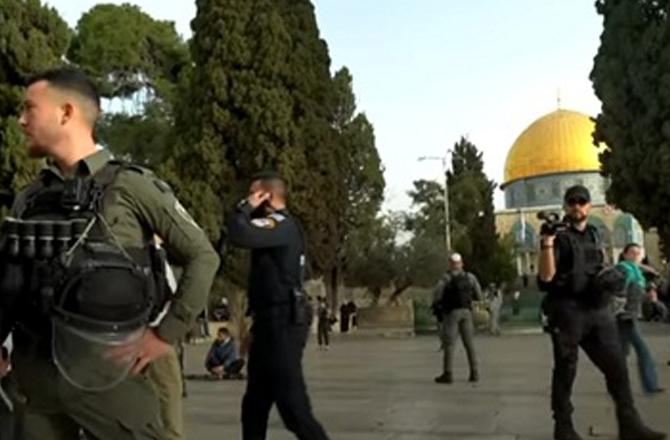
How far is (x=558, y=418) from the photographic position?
7973mm

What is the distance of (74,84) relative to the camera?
12.2ft

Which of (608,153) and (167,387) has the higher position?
(608,153)

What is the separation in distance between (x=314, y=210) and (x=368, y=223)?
52.1ft

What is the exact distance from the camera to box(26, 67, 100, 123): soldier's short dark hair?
12.2 ft

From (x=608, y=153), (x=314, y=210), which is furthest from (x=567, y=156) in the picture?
(x=608, y=153)

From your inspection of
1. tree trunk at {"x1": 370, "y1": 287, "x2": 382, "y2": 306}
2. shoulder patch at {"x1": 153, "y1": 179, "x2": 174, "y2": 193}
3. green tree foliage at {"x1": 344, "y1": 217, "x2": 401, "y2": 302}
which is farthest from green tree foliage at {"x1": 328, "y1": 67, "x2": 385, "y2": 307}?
shoulder patch at {"x1": 153, "y1": 179, "x2": 174, "y2": 193}

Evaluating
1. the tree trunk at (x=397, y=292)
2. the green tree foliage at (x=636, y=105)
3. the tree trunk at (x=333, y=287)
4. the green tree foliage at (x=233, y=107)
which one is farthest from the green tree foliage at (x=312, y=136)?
the tree trunk at (x=397, y=292)

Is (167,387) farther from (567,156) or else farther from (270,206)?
(567,156)

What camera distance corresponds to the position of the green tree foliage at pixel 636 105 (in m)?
25.7

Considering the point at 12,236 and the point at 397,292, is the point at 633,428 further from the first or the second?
the point at 397,292

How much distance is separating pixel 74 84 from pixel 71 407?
959 millimetres

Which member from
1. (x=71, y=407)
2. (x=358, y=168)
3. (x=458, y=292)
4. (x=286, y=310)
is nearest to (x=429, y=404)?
(x=458, y=292)

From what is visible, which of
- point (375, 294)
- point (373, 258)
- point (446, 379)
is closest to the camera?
point (446, 379)

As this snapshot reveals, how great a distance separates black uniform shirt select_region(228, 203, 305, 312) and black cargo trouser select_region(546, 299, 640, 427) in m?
1.95
